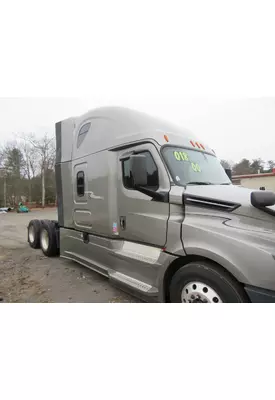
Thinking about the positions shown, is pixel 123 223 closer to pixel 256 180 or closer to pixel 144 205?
pixel 144 205

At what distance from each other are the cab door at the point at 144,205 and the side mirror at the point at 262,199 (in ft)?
2.26

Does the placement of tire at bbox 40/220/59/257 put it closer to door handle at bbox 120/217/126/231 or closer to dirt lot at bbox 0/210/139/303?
dirt lot at bbox 0/210/139/303

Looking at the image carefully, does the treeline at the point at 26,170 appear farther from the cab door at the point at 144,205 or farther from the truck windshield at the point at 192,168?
the truck windshield at the point at 192,168

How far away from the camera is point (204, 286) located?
4.88 ft

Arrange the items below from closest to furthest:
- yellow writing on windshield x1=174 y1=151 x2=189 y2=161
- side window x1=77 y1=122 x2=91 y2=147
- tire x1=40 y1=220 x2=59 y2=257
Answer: yellow writing on windshield x1=174 y1=151 x2=189 y2=161, side window x1=77 y1=122 x2=91 y2=147, tire x1=40 y1=220 x2=59 y2=257

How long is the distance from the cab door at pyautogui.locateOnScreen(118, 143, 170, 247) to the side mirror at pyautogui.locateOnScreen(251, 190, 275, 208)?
0.69m

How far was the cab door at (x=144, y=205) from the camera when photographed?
1840 millimetres

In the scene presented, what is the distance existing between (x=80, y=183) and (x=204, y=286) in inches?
78.4

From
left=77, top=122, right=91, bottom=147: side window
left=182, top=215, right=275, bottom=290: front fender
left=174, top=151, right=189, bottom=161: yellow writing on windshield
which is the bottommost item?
left=182, top=215, right=275, bottom=290: front fender

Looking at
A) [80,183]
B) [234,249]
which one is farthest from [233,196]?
[80,183]

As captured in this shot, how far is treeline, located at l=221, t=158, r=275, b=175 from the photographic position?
181cm

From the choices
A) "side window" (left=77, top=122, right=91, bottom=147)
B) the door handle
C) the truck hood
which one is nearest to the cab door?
the door handle

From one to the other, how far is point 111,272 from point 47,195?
136cm

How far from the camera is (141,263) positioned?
194 cm
